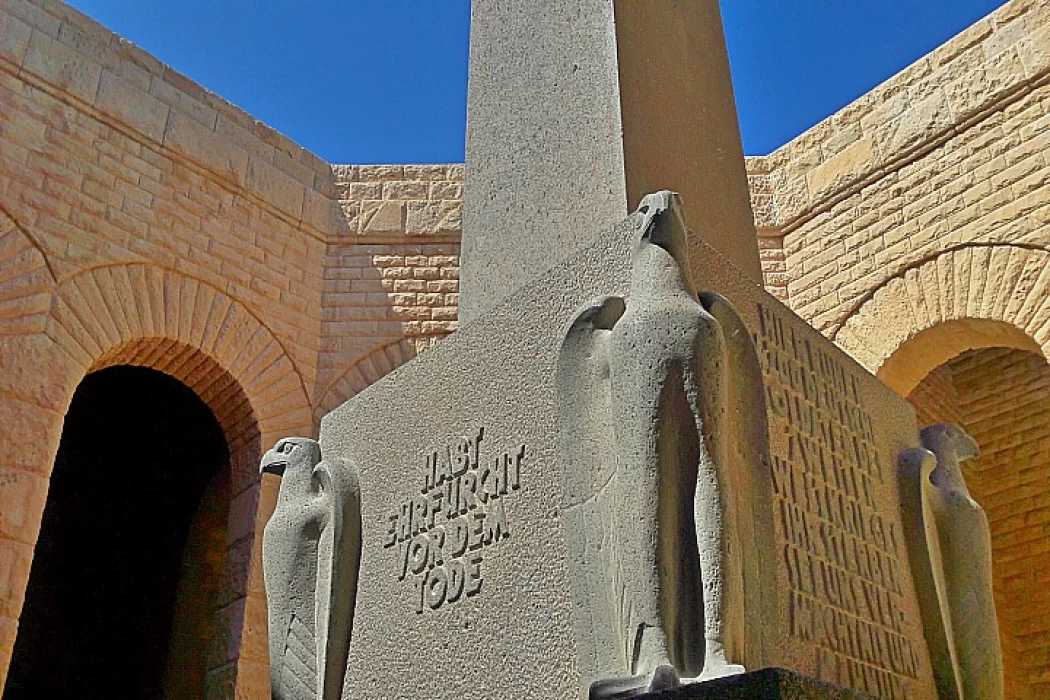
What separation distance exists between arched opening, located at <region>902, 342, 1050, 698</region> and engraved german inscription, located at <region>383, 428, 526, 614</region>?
5.26 meters

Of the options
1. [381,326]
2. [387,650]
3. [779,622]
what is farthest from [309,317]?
[779,622]

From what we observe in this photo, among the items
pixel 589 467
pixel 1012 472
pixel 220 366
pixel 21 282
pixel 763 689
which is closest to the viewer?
pixel 763 689

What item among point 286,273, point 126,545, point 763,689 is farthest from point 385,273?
point 763,689

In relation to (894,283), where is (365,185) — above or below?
above

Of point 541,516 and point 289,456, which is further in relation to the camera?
point 289,456

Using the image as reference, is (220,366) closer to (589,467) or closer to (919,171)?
(919,171)

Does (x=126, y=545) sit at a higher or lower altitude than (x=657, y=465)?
higher

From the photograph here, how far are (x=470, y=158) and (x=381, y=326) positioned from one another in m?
4.66

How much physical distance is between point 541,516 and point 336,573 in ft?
2.03

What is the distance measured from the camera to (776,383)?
1.90 metres

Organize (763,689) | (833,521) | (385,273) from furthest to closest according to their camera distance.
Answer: (385,273), (833,521), (763,689)

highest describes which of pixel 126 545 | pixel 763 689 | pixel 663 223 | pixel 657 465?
pixel 126 545

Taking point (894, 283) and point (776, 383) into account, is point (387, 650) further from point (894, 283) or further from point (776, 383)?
point (894, 283)

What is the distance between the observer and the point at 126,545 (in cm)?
779
